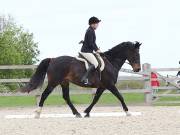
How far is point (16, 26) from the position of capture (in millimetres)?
77438

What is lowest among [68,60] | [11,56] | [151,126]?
[11,56]

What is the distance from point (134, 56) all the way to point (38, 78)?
7.69 ft

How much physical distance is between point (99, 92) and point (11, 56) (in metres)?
48.5

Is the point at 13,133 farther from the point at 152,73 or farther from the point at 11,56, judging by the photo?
the point at 11,56

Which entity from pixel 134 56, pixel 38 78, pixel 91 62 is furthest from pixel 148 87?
pixel 91 62

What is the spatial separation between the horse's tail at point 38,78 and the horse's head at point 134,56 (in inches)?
75.5

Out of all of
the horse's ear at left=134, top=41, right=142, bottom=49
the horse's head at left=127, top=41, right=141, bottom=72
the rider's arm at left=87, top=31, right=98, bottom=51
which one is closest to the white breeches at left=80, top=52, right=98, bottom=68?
the rider's arm at left=87, top=31, right=98, bottom=51

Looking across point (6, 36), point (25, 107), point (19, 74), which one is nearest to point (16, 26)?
point (6, 36)

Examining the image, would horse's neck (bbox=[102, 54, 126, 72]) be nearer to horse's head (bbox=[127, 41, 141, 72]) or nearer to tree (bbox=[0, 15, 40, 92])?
horse's head (bbox=[127, 41, 141, 72])

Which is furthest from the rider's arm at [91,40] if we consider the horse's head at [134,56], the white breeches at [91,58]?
the horse's head at [134,56]

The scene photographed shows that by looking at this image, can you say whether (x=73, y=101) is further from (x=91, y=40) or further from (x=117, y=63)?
(x=91, y=40)

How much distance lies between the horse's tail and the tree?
46927 millimetres

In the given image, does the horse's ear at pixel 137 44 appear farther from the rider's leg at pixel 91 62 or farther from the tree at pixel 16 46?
the tree at pixel 16 46

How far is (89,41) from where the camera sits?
1301 cm
